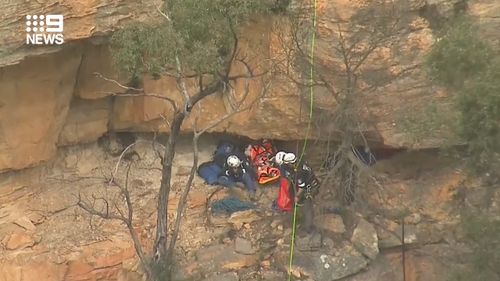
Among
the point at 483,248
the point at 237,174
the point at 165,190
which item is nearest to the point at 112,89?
the point at 237,174

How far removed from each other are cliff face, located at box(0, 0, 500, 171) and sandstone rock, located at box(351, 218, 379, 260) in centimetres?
145

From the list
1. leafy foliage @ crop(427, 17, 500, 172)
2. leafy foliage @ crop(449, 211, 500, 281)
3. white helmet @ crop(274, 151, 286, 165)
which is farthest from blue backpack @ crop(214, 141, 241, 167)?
leafy foliage @ crop(427, 17, 500, 172)

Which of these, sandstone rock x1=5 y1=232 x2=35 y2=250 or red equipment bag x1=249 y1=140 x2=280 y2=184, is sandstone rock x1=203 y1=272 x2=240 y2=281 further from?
sandstone rock x1=5 y1=232 x2=35 y2=250

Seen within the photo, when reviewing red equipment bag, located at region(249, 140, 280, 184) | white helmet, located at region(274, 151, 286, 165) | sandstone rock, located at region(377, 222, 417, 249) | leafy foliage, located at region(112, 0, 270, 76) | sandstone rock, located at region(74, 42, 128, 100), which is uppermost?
leafy foliage, located at region(112, 0, 270, 76)

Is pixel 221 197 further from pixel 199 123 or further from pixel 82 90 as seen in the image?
pixel 82 90

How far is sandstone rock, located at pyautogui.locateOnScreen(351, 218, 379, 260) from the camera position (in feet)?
41.9

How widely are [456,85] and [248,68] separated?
13.0 feet

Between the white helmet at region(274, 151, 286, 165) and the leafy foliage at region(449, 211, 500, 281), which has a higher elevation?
the white helmet at region(274, 151, 286, 165)

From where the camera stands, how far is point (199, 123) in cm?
1434

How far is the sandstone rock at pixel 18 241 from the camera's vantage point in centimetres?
1329

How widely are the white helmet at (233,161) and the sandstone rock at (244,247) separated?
1565mm

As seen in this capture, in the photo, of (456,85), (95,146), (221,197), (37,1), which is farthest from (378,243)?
(37,1)

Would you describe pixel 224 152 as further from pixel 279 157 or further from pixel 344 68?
pixel 344 68

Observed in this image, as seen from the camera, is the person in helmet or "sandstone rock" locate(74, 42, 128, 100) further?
the person in helmet
